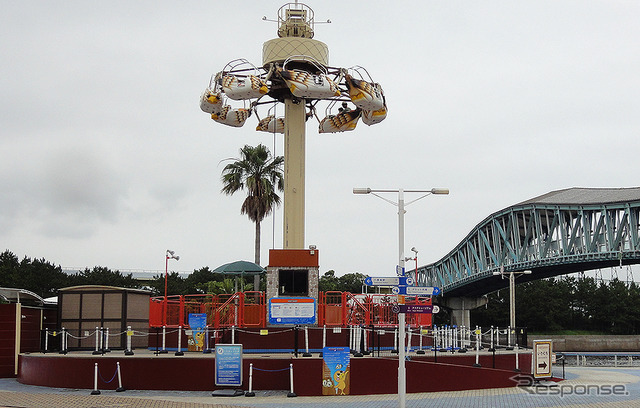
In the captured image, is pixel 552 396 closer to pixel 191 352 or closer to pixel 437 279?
pixel 191 352

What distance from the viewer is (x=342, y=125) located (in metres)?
41.3

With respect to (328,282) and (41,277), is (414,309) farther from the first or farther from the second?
(328,282)

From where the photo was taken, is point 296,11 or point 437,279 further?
point 437,279

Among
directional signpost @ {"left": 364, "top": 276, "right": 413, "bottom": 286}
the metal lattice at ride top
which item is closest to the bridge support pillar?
the metal lattice at ride top

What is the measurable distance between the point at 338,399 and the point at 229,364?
3.86 meters

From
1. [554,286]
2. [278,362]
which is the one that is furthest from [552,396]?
[554,286]

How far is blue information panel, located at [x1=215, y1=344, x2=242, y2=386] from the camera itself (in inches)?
1003

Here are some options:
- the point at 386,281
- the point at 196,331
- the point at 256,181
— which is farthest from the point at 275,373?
the point at 256,181

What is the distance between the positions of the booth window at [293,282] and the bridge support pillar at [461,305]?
96007mm

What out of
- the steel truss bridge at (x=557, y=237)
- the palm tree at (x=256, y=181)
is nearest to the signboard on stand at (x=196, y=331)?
the palm tree at (x=256, y=181)

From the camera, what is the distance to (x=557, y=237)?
99062 millimetres

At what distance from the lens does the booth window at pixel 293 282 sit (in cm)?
3359

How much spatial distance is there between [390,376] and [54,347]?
55.0 feet

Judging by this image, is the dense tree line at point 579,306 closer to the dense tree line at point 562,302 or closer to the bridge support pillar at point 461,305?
the dense tree line at point 562,302
